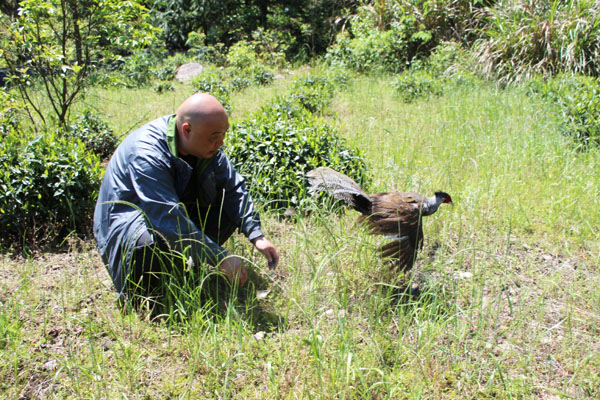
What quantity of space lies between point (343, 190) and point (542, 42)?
23.8 ft

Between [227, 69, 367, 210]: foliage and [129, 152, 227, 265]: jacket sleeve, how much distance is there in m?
1.27

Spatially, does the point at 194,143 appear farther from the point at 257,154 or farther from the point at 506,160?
the point at 506,160

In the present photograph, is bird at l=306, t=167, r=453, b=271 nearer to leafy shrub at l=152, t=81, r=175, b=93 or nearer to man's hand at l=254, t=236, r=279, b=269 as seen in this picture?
man's hand at l=254, t=236, r=279, b=269

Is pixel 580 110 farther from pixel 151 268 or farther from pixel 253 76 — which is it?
pixel 253 76

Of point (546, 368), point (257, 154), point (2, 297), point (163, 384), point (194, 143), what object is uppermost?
point (194, 143)

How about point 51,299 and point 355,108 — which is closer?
point 51,299

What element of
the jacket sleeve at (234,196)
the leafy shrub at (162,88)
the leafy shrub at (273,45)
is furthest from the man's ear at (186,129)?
the leafy shrub at (273,45)

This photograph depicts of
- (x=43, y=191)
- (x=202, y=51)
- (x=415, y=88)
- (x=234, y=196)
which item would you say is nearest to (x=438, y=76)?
(x=415, y=88)

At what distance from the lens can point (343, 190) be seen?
355 centimetres

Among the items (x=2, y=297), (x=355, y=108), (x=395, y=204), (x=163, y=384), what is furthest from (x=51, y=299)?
(x=355, y=108)

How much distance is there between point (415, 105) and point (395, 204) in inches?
189

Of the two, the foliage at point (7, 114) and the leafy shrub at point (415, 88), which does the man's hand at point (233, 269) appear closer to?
the foliage at point (7, 114)

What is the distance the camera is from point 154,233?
8.80 ft

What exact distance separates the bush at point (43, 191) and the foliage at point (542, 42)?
304 inches
